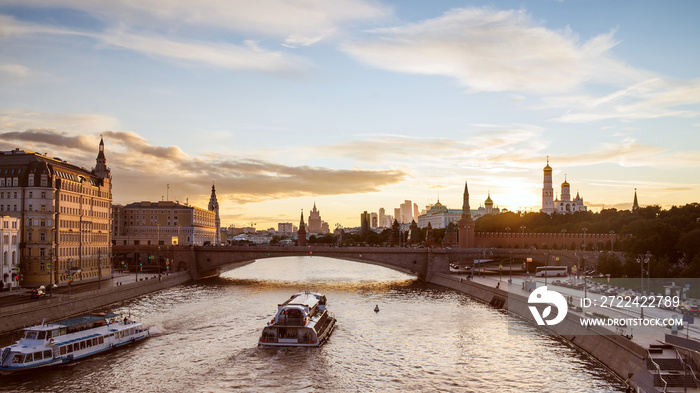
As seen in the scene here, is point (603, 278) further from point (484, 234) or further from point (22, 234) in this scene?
point (22, 234)

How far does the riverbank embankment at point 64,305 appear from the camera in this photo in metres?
57.8

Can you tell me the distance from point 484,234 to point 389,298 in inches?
3730

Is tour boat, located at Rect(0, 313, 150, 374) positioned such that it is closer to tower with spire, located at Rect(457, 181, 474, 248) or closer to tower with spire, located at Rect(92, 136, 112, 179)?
tower with spire, located at Rect(92, 136, 112, 179)

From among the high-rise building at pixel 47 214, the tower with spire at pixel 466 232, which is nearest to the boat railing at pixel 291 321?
the high-rise building at pixel 47 214

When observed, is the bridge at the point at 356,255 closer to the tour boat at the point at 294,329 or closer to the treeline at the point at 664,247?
the treeline at the point at 664,247

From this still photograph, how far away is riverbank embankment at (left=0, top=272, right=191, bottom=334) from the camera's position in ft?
189

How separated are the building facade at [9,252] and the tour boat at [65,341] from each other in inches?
1193

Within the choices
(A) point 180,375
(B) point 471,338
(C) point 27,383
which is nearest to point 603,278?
(B) point 471,338

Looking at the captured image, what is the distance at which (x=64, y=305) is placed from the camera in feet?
220

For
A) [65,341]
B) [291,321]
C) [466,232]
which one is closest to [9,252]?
[65,341]

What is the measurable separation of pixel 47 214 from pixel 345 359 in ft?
187

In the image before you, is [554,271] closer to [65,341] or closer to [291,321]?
[291,321]

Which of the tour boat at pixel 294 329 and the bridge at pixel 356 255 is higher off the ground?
the bridge at pixel 356 255

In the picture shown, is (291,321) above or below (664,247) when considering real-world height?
below
